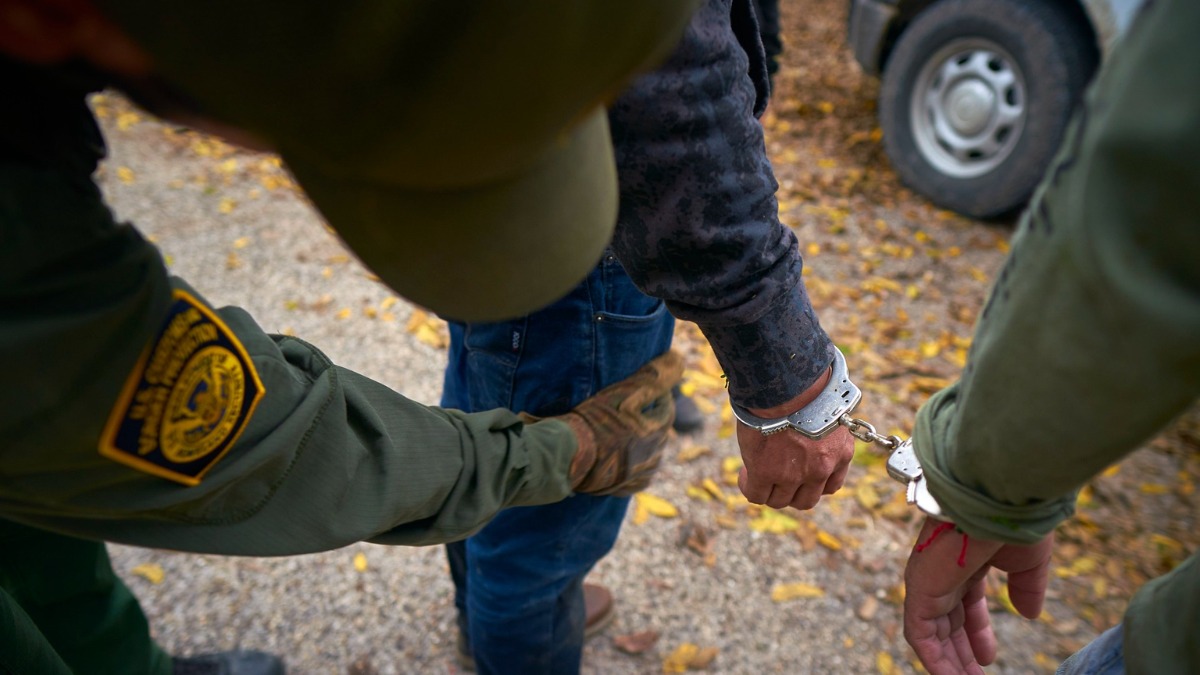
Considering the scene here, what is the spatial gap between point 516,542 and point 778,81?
5145mm

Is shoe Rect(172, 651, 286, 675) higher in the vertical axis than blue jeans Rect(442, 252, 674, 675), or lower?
lower

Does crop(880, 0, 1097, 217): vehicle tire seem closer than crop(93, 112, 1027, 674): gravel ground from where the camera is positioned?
No

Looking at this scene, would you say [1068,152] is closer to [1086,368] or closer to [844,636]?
[1086,368]

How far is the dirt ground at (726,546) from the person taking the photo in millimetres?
2416

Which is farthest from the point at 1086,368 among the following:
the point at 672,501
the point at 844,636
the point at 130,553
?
the point at 130,553

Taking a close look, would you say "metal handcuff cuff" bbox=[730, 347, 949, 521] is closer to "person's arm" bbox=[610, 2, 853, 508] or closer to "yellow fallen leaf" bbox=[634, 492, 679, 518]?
"person's arm" bbox=[610, 2, 853, 508]

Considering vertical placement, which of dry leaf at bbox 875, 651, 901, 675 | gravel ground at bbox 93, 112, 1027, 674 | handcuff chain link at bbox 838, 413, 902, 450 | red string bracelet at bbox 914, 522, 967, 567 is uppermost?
red string bracelet at bbox 914, 522, 967, 567

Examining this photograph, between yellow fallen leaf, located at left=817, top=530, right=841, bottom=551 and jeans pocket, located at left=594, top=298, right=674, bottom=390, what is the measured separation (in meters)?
1.35

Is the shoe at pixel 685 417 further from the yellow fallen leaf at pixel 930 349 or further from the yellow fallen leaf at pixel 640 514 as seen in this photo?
the yellow fallen leaf at pixel 930 349

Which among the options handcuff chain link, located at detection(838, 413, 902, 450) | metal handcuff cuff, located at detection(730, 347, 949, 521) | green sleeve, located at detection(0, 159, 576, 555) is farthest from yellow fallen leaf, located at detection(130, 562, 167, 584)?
handcuff chain link, located at detection(838, 413, 902, 450)

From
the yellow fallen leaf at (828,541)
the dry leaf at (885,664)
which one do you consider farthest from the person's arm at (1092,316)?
the yellow fallen leaf at (828,541)

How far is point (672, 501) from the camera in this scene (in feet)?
9.53

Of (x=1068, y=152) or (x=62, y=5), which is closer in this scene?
(x=62, y=5)

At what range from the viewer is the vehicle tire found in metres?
3.79
